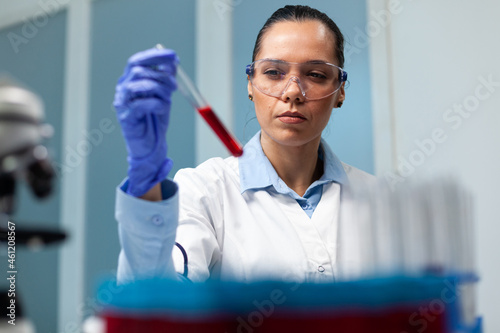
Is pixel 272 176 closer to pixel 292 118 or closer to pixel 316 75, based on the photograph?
pixel 292 118

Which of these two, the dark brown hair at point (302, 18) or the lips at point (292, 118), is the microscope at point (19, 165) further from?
the dark brown hair at point (302, 18)

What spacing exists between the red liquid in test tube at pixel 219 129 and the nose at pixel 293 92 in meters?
0.28

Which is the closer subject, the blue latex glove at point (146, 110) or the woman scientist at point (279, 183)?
the blue latex glove at point (146, 110)

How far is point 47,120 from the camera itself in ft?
9.57

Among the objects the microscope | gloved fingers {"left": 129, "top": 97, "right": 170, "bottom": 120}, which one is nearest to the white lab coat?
gloved fingers {"left": 129, "top": 97, "right": 170, "bottom": 120}

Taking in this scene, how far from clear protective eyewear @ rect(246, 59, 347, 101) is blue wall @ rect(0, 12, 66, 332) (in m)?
1.82

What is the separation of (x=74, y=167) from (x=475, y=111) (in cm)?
208

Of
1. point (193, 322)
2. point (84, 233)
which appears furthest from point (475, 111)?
point (84, 233)

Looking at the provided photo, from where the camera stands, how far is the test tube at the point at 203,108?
91cm

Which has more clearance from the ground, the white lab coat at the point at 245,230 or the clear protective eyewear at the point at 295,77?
the clear protective eyewear at the point at 295,77

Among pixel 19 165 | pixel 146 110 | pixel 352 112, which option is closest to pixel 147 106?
pixel 146 110

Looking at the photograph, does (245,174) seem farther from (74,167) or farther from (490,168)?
(74,167)

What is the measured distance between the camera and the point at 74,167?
2830 mm

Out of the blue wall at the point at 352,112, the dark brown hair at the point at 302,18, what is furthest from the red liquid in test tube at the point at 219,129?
the blue wall at the point at 352,112
